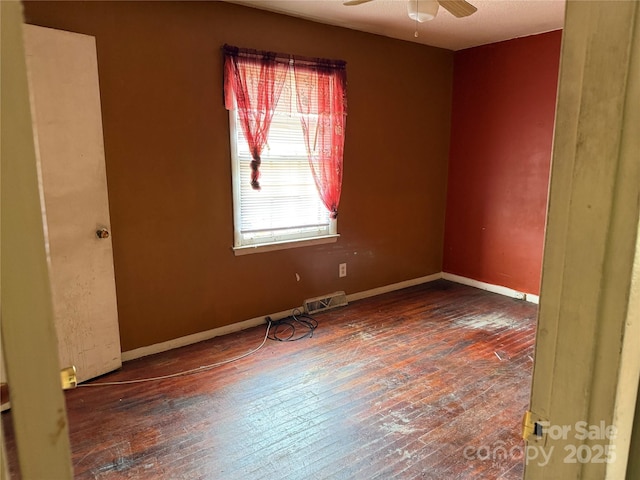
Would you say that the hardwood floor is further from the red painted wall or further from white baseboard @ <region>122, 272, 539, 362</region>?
the red painted wall

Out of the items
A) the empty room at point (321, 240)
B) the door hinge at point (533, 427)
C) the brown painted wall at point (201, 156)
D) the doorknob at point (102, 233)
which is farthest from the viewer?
the brown painted wall at point (201, 156)

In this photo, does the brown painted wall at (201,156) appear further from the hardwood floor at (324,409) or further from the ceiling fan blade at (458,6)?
the ceiling fan blade at (458,6)

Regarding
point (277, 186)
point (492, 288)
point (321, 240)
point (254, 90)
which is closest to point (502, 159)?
point (492, 288)

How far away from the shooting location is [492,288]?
14.4ft

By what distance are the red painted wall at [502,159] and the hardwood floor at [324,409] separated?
39.9 inches

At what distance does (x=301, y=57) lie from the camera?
336 cm

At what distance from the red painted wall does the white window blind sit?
189 cm

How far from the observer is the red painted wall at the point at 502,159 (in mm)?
3807

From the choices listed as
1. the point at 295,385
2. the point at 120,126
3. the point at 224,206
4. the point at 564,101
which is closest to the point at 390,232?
the point at 224,206

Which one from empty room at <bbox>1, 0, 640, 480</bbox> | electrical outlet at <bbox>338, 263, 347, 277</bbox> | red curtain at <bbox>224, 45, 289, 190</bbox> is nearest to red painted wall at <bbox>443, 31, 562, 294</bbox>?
empty room at <bbox>1, 0, 640, 480</bbox>

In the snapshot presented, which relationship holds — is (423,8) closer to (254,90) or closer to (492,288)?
(254,90)

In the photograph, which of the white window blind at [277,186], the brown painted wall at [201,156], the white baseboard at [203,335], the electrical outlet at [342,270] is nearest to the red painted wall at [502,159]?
the brown painted wall at [201,156]

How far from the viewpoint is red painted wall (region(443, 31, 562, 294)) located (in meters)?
3.81

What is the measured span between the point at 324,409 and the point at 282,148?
202 cm
